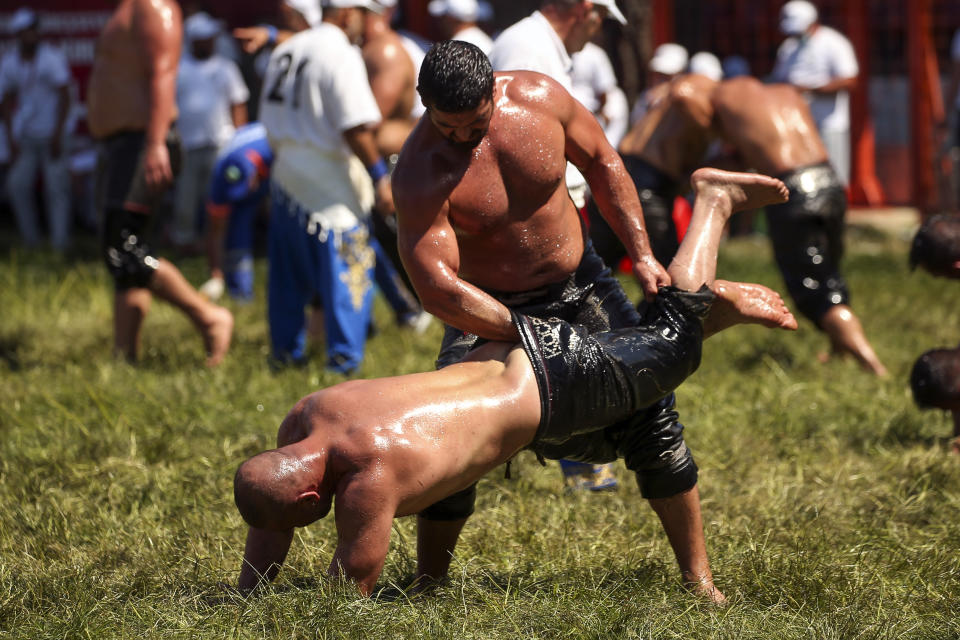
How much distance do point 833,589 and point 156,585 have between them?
1.77 m

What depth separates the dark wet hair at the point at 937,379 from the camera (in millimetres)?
4488

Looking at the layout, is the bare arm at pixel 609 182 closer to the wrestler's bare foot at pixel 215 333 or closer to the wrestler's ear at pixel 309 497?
the wrestler's ear at pixel 309 497

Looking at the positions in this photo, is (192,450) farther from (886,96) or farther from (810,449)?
(886,96)

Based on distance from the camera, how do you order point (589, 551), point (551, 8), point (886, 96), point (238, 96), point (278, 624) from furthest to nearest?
point (886, 96), point (238, 96), point (551, 8), point (589, 551), point (278, 624)

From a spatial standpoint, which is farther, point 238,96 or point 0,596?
point 238,96

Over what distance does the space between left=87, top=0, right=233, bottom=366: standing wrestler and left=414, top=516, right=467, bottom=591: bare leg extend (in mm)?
3035

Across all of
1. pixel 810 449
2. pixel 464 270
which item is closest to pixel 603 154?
pixel 464 270

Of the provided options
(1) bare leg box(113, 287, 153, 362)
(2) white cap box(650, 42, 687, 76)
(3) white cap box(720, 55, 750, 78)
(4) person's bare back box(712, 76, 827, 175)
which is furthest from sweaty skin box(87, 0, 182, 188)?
(3) white cap box(720, 55, 750, 78)

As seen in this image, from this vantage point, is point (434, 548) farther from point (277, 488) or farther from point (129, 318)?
point (129, 318)

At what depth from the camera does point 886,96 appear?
12.3 metres

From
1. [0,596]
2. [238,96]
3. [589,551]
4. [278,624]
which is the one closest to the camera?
[278,624]

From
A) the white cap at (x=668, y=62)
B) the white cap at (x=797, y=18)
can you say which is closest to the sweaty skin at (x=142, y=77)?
the white cap at (x=668, y=62)

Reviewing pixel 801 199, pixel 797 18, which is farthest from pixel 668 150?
pixel 797 18

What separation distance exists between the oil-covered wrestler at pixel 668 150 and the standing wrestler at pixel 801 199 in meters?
0.11
